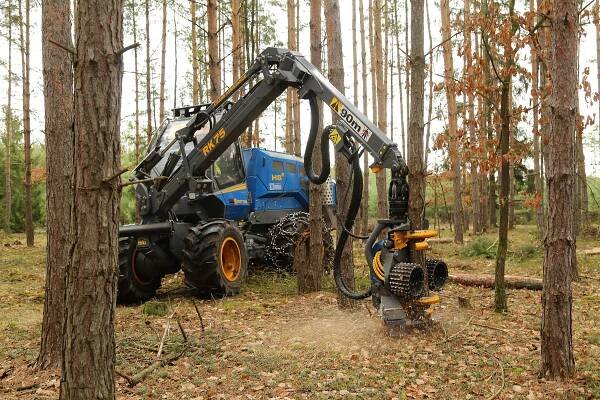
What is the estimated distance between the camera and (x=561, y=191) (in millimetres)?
4320

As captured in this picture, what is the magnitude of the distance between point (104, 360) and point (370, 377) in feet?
7.52

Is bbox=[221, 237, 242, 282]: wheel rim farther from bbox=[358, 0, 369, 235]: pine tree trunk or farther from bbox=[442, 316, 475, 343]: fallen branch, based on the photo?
bbox=[358, 0, 369, 235]: pine tree trunk

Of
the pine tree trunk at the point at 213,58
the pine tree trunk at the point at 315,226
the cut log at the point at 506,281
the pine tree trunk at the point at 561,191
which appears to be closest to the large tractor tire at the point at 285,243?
the pine tree trunk at the point at 315,226

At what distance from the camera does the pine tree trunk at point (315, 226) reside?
7.67m

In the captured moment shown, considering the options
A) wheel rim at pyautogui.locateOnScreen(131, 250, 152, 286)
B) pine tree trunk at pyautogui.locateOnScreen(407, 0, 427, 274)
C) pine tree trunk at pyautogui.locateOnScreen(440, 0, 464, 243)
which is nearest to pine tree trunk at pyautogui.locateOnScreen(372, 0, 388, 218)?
pine tree trunk at pyautogui.locateOnScreen(440, 0, 464, 243)

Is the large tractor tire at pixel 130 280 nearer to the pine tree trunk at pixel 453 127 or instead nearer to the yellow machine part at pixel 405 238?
the yellow machine part at pixel 405 238

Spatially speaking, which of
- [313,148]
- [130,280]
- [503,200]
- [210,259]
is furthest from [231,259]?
[503,200]

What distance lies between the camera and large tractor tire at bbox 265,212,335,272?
9.58 m

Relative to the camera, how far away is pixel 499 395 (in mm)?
4094

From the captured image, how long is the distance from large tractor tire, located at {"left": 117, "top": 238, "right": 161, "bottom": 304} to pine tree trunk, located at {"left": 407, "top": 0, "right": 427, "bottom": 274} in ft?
12.9

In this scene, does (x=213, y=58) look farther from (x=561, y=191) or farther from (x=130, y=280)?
(x=561, y=191)

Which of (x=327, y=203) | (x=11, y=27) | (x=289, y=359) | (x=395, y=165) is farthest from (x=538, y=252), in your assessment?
(x=11, y=27)

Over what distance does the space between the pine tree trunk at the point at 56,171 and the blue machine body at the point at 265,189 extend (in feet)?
12.4

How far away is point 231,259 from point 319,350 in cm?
329
